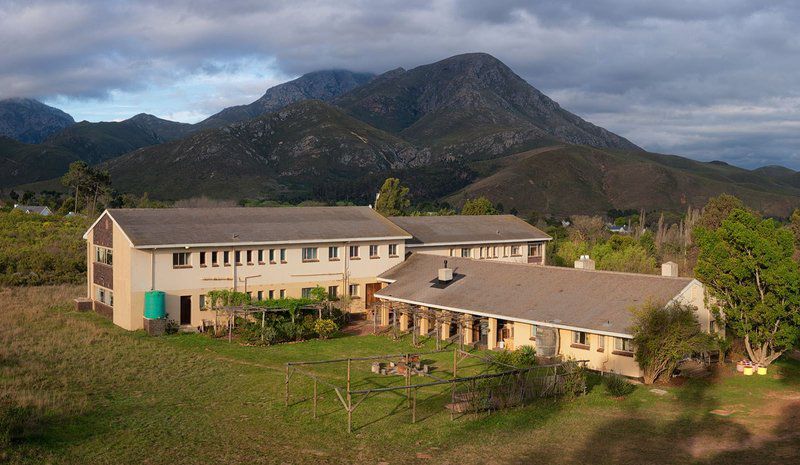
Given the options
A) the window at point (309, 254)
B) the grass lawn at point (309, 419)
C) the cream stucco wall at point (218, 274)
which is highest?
the window at point (309, 254)

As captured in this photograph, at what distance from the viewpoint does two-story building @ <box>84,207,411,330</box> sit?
38406mm

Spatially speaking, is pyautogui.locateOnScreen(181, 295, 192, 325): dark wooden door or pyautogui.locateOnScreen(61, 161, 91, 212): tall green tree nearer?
pyautogui.locateOnScreen(181, 295, 192, 325): dark wooden door

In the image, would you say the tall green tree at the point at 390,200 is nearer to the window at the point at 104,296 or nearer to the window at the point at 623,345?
the window at the point at 104,296

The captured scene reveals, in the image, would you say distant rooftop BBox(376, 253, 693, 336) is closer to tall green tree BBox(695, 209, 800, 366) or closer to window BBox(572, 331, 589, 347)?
window BBox(572, 331, 589, 347)

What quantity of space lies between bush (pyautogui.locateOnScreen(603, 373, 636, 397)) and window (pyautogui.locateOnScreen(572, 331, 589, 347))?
3.44m

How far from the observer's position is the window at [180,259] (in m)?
38.7

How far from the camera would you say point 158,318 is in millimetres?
37406

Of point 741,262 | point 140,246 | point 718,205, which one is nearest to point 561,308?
point 741,262

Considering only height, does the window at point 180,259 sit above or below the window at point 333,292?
above

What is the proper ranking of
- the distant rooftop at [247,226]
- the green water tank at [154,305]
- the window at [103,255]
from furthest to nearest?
the window at [103,255], the distant rooftop at [247,226], the green water tank at [154,305]

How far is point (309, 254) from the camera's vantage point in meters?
43.6

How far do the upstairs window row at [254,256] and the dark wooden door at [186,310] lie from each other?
1.83 m

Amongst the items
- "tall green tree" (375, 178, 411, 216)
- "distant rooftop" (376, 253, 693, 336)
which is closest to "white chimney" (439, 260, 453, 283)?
"distant rooftop" (376, 253, 693, 336)

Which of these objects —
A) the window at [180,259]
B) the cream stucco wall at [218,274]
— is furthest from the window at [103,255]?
the window at [180,259]
